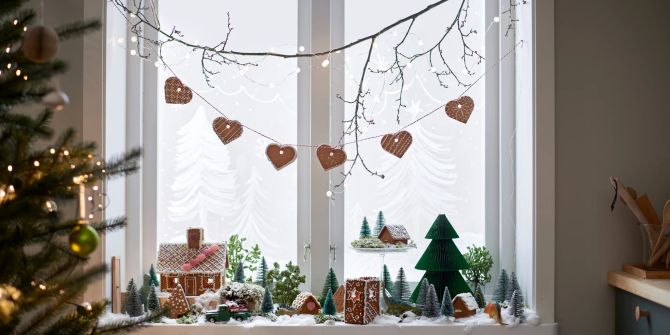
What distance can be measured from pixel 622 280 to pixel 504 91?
3.03 ft

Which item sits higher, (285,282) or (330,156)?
(330,156)

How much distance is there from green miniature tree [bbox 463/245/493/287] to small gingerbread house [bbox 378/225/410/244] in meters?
0.31

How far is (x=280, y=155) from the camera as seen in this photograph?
302cm

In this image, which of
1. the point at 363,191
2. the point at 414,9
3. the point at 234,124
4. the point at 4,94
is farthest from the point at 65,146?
the point at 414,9

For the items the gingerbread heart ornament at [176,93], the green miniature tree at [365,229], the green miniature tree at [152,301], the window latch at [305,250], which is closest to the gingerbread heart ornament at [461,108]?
the green miniature tree at [365,229]

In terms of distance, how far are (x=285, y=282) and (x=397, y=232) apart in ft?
1.65

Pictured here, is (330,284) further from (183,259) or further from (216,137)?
(216,137)

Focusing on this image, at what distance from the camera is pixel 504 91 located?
3.25 meters

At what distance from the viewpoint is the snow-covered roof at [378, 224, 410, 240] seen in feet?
10.1

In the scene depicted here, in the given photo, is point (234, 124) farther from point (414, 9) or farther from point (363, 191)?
point (414, 9)

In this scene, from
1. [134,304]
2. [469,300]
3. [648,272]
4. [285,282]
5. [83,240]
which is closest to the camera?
[83,240]

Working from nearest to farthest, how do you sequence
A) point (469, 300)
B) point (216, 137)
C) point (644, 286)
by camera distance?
point (644, 286) < point (469, 300) < point (216, 137)

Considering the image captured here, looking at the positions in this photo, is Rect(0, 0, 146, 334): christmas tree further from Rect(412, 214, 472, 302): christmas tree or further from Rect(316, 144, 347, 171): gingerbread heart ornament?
Rect(412, 214, 472, 302): christmas tree

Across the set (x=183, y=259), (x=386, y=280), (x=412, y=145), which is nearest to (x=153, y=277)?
(x=183, y=259)
